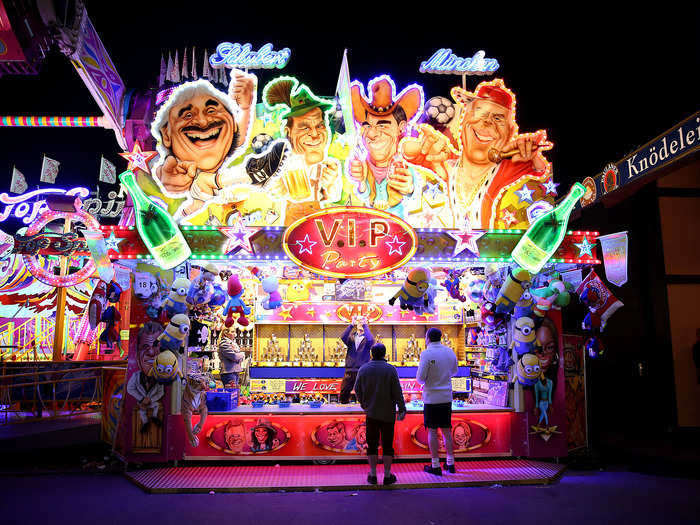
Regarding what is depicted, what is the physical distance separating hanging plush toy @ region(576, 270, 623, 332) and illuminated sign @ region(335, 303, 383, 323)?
12.4 feet

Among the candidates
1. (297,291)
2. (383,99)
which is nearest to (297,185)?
(383,99)

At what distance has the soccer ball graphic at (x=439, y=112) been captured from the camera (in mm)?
7852

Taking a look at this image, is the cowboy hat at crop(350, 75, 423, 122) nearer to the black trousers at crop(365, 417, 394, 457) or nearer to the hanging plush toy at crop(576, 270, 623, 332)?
the hanging plush toy at crop(576, 270, 623, 332)

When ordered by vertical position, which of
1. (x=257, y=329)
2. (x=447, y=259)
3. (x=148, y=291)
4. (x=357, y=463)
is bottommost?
(x=357, y=463)

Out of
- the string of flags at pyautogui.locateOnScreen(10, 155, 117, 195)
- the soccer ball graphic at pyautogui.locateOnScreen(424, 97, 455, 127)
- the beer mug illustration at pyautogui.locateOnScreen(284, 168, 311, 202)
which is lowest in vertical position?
the beer mug illustration at pyautogui.locateOnScreen(284, 168, 311, 202)

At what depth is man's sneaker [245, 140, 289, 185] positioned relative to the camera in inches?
295

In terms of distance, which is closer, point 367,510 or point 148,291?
point 367,510

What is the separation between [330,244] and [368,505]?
11.6 feet

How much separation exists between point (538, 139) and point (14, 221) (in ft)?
57.1

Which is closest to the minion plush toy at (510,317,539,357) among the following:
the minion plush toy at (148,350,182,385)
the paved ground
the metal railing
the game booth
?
the game booth

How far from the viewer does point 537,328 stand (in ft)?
24.1

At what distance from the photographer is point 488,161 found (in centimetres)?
780

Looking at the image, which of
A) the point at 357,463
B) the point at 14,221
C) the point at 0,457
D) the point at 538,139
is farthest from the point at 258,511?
the point at 14,221

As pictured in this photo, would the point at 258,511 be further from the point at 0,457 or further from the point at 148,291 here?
the point at 0,457
